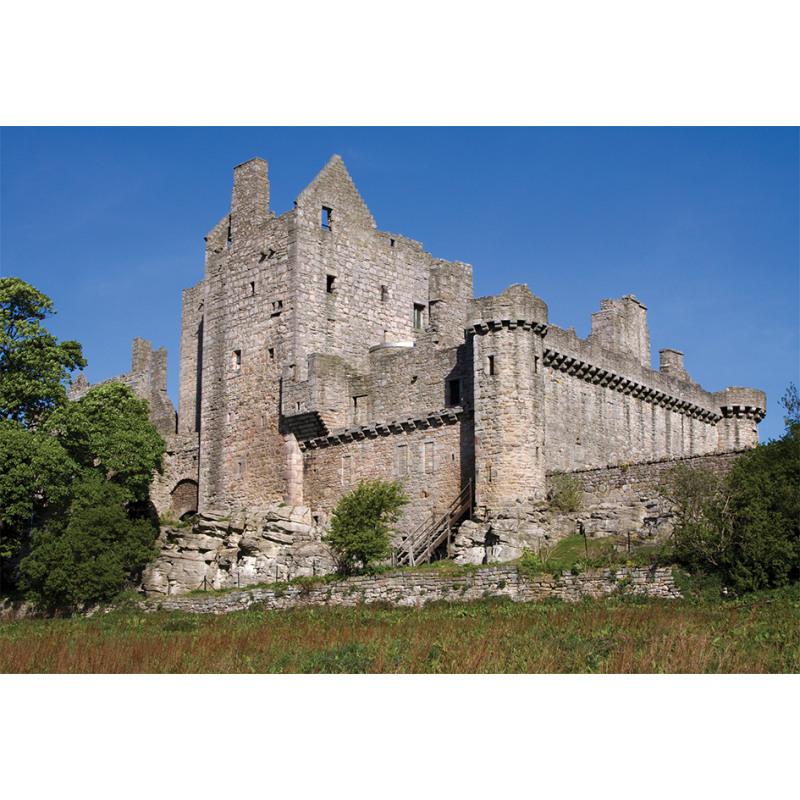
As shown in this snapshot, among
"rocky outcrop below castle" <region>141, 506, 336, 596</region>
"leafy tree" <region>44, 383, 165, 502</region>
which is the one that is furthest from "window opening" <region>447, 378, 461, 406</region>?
"leafy tree" <region>44, 383, 165, 502</region>

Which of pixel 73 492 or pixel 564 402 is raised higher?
pixel 564 402

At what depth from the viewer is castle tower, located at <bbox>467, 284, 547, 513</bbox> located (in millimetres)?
34750

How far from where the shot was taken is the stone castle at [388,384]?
117ft

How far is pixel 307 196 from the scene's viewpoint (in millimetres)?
44219

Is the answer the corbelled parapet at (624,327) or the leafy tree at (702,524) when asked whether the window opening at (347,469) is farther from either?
the leafy tree at (702,524)

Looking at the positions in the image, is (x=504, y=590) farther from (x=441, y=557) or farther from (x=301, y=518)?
(x=301, y=518)

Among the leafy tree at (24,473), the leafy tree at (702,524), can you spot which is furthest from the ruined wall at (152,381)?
the leafy tree at (702,524)

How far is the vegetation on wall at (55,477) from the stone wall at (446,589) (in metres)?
3.26

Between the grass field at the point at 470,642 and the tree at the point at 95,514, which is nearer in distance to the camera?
the grass field at the point at 470,642

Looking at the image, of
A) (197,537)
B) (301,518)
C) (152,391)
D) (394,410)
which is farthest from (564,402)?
(152,391)

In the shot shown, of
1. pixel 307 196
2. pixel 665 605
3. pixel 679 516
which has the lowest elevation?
pixel 665 605

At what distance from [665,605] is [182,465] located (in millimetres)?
26491

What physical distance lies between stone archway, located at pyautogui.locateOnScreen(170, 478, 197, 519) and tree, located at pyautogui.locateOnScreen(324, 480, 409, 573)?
44.7 ft

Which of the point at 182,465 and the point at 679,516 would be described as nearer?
the point at 679,516
